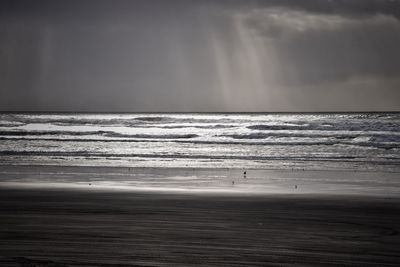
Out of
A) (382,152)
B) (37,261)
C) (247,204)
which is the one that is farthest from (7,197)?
(382,152)

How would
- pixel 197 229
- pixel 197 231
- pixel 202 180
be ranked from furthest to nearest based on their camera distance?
pixel 202 180 < pixel 197 229 < pixel 197 231

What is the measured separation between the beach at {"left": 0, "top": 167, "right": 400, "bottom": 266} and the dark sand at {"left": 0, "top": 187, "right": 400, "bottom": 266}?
0.05ft

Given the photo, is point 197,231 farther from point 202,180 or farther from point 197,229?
point 202,180

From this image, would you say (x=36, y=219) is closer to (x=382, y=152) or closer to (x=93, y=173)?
(x=93, y=173)

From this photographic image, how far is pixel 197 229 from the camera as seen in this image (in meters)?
11.7

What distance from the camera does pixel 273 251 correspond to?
9570 millimetres

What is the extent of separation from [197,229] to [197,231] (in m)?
0.27

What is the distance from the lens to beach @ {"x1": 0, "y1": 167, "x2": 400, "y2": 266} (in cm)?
902

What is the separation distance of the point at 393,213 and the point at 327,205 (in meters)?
2.06

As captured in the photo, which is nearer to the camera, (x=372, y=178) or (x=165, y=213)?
(x=165, y=213)

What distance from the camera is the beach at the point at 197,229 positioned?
9016 mm

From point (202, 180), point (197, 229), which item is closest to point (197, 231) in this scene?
point (197, 229)

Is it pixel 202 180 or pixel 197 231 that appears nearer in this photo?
pixel 197 231

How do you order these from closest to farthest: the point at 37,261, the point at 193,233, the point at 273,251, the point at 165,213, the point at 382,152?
the point at 37,261, the point at 273,251, the point at 193,233, the point at 165,213, the point at 382,152
